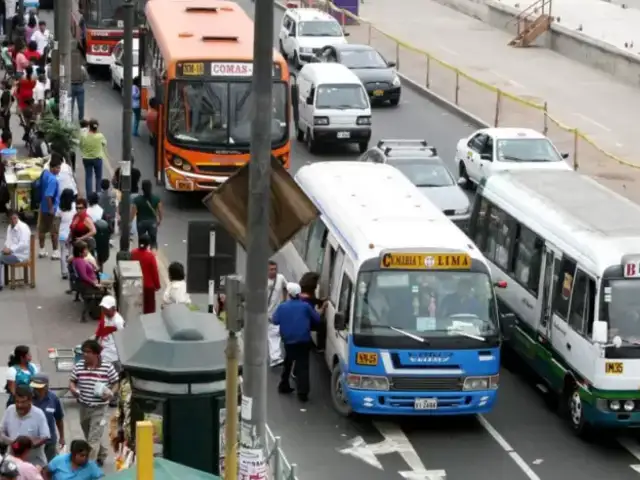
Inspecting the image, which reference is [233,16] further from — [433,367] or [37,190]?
[433,367]

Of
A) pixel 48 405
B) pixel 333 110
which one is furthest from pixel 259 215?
pixel 333 110

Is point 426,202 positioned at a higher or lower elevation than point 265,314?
lower

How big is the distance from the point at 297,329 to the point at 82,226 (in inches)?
204

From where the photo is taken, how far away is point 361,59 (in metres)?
41.7

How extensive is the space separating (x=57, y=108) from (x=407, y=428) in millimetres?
14831

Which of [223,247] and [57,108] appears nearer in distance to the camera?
[223,247]

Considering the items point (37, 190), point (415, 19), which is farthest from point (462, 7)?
point (37, 190)

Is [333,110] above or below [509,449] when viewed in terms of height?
above

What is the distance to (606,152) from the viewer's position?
1428 inches

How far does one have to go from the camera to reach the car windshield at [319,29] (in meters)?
46.7

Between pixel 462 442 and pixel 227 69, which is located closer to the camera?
pixel 462 442

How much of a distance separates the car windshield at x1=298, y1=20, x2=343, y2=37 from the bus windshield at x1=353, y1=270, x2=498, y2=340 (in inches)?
1129

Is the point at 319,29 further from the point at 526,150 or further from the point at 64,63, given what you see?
the point at 64,63

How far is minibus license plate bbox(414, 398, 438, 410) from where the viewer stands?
60.5 ft
